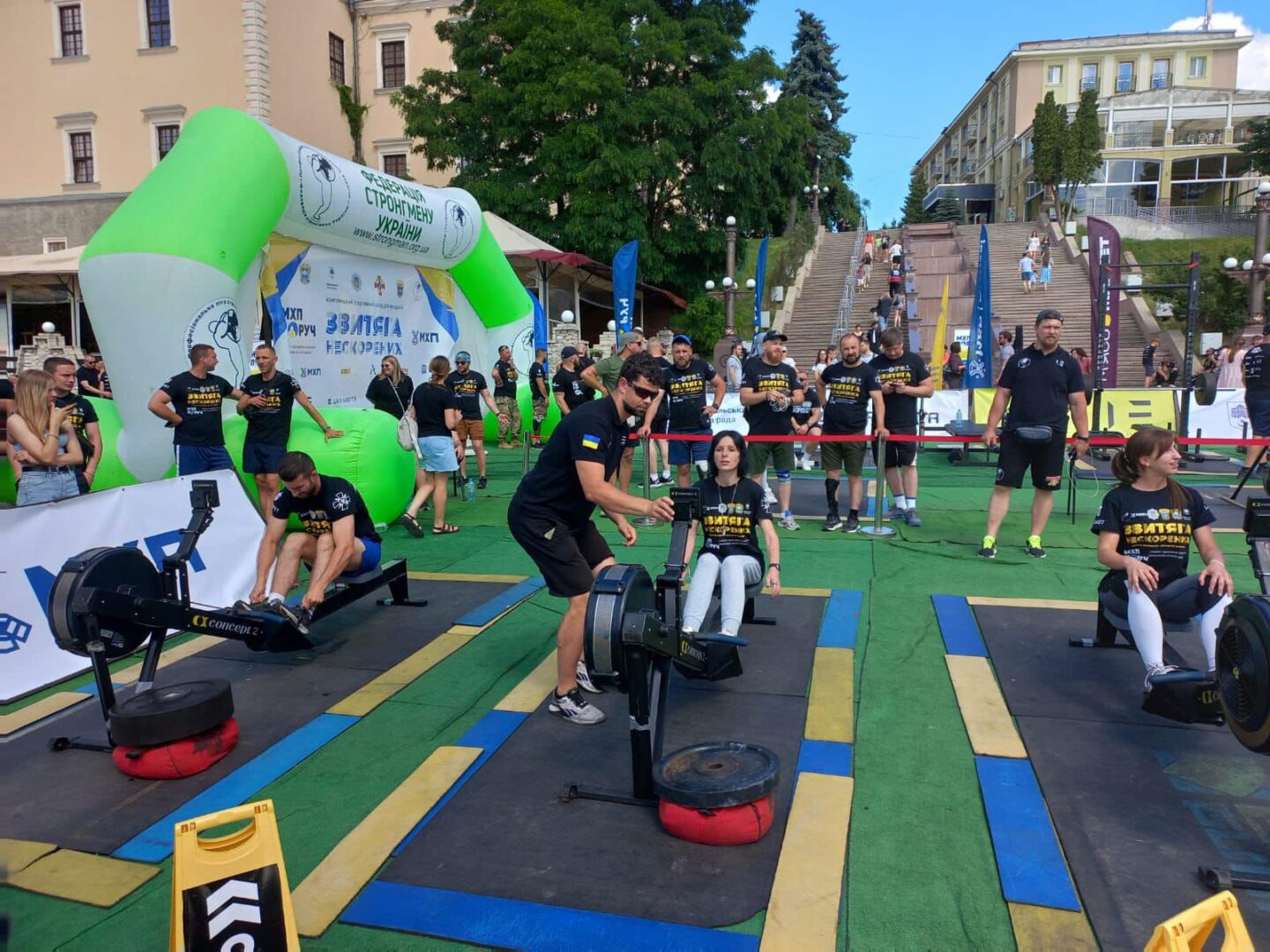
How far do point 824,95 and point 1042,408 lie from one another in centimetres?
4639

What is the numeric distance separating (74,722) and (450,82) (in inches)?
1080

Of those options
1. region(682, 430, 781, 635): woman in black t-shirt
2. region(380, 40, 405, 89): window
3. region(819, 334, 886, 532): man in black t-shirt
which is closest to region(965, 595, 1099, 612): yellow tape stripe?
region(682, 430, 781, 635): woman in black t-shirt

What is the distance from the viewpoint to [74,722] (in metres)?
4.61

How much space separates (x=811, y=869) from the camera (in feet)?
10.1

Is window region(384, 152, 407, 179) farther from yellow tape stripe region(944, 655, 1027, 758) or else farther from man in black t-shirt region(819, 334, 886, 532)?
yellow tape stripe region(944, 655, 1027, 758)

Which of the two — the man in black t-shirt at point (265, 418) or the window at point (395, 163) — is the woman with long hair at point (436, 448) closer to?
the man in black t-shirt at point (265, 418)

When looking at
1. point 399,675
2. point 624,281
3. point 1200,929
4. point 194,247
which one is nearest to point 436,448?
point 194,247

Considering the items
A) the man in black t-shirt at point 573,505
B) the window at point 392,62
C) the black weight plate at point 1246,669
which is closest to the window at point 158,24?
the window at point 392,62

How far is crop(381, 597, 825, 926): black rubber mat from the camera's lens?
9.76ft

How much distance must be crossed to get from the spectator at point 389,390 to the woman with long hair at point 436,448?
174 centimetres

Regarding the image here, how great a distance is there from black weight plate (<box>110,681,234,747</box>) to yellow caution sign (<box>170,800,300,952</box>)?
1624mm

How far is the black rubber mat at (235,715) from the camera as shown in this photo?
11.8ft

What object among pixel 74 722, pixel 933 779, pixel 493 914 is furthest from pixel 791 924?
pixel 74 722

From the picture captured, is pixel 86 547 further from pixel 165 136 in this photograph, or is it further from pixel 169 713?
pixel 165 136
